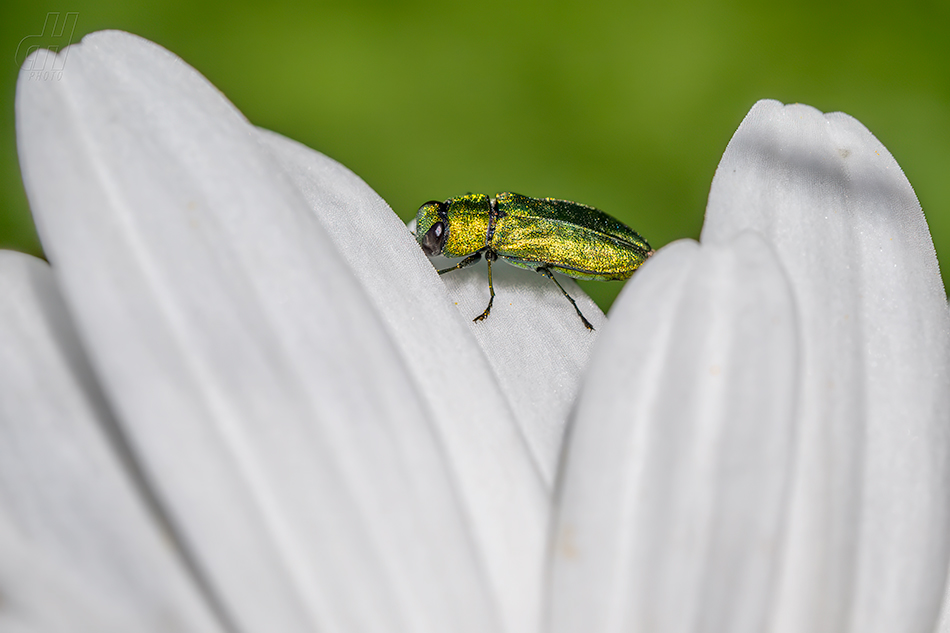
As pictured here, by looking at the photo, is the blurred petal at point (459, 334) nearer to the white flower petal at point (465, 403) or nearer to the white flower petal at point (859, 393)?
the white flower petal at point (465, 403)

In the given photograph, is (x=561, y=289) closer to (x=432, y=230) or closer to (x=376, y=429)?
(x=432, y=230)

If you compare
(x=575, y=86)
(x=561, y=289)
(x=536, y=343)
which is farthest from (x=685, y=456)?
(x=575, y=86)

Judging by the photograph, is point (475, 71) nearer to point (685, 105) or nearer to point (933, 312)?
point (685, 105)

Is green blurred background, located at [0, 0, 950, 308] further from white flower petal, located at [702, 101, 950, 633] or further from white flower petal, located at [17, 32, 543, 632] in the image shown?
white flower petal, located at [17, 32, 543, 632]

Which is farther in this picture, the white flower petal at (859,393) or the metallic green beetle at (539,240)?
the metallic green beetle at (539,240)

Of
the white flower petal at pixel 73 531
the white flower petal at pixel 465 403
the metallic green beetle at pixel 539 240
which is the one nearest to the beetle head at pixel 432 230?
the metallic green beetle at pixel 539 240

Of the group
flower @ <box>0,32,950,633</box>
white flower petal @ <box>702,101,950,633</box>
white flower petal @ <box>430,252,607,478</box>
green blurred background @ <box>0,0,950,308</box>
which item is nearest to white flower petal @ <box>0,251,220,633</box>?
flower @ <box>0,32,950,633</box>
